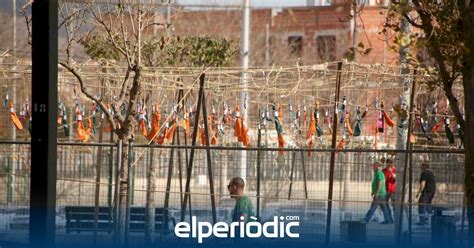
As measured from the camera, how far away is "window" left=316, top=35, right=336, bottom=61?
3353 cm

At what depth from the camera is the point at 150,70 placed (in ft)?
54.3

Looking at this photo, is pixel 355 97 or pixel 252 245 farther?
pixel 355 97

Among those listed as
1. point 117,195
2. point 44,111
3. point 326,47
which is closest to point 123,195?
point 117,195

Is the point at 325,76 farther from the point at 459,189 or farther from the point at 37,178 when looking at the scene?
the point at 37,178

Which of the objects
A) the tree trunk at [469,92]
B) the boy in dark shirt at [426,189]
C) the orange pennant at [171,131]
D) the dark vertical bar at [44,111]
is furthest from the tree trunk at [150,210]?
the tree trunk at [469,92]

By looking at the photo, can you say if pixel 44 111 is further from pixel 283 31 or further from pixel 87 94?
pixel 283 31

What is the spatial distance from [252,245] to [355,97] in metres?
7.33

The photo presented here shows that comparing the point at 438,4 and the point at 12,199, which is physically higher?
the point at 438,4

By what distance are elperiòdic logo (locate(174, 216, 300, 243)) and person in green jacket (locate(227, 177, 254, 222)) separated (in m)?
0.09

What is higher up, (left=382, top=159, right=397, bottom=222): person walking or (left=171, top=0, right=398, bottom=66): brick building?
(left=171, top=0, right=398, bottom=66): brick building

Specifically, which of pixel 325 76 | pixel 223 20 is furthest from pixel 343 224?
pixel 223 20

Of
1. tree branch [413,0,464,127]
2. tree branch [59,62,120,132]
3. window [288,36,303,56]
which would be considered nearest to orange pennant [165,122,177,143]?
tree branch [59,62,120,132]

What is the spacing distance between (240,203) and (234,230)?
1.33 ft

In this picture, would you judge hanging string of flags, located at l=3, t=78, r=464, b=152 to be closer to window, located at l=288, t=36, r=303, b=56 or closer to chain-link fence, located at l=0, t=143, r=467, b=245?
chain-link fence, located at l=0, t=143, r=467, b=245
